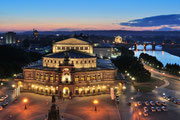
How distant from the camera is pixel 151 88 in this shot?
91.4m

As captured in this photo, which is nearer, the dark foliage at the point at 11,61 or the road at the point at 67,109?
the road at the point at 67,109

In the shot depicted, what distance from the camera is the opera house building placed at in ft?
257

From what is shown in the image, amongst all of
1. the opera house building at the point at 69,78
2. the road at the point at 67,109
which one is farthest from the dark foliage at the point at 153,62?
the road at the point at 67,109

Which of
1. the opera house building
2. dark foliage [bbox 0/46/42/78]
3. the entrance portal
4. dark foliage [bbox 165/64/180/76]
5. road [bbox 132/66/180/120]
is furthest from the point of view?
dark foliage [bbox 165/64/180/76]

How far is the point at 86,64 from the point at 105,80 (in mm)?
10428

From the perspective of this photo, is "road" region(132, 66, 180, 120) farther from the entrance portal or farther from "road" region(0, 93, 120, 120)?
the entrance portal

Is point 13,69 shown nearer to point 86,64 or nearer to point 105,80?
point 86,64

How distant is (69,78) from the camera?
79.2m

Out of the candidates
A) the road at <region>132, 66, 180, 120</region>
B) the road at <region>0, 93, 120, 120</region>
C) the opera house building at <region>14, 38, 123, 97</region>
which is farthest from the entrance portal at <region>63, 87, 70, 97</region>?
the road at <region>132, 66, 180, 120</region>

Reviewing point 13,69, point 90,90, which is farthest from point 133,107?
point 13,69

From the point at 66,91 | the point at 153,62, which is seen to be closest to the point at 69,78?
the point at 66,91

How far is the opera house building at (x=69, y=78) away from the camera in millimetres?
78250

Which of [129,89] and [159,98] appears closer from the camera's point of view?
[159,98]

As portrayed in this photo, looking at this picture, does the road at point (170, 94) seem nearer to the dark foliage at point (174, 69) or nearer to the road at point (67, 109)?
the dark foliage at point (174, 69)
